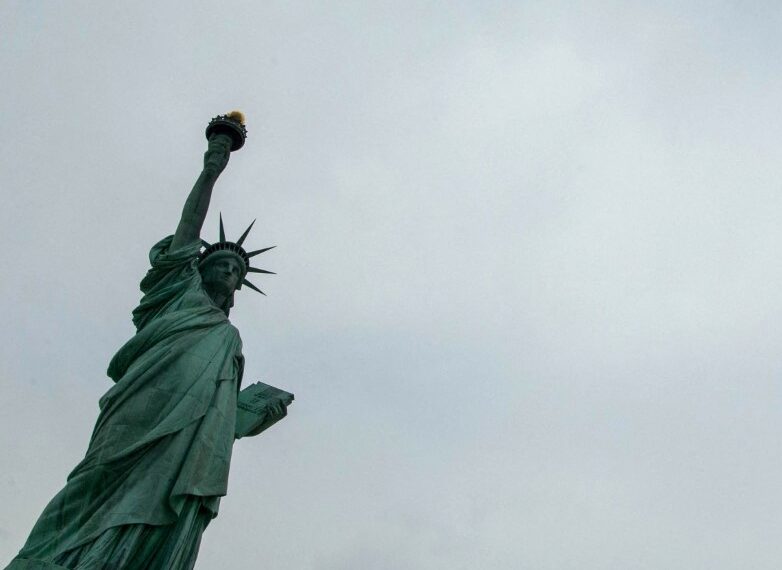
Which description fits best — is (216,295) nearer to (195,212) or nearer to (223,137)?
(195,212)

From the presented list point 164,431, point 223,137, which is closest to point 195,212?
point 223,137

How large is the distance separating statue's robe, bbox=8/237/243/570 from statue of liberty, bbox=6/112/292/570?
0.05 feet

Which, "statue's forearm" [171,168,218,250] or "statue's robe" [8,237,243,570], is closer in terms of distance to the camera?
"statue's robe" [8,237,243,570]

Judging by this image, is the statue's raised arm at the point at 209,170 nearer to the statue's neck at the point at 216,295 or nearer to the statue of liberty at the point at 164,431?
the statue of liberty at the point at 164,431

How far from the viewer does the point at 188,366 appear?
1289 centimetres

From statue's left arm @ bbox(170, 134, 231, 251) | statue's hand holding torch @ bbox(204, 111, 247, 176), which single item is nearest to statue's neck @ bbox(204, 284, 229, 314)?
statue's left arm @ bbox(170, 134, 231, 251)

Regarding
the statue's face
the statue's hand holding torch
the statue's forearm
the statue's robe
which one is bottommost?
the statue's robe

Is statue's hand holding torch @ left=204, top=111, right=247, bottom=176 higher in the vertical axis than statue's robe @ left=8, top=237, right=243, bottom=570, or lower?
higher

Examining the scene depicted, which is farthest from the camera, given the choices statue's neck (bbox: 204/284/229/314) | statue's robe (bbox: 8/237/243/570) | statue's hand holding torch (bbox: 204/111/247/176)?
statue's hand holding torch (bbox: 204/111/247/176)

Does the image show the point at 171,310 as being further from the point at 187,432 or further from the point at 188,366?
the point at 187,432

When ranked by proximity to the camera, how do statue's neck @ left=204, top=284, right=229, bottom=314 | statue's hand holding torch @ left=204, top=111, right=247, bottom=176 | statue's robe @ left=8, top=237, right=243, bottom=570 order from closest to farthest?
statue's robe @ left=8, top=237, right=243, bottom=570 → statue's neck @ left=204, top=284, right=229, bottom=314 → statue's hand holding torch @ left=204, top=111, right=247, bottom=176

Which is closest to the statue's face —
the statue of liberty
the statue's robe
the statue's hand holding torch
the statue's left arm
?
the statue of liberty

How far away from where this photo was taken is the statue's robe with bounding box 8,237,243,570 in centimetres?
1091

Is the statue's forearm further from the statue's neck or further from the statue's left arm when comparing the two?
the statue's neck
